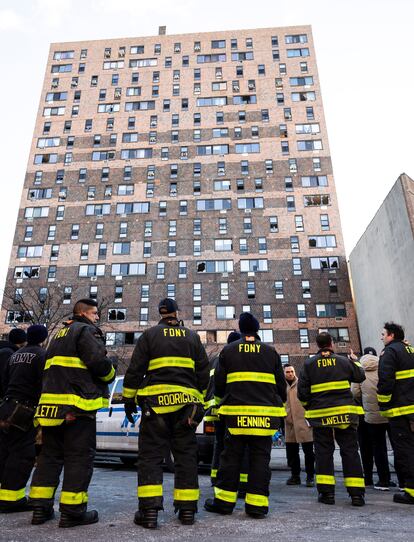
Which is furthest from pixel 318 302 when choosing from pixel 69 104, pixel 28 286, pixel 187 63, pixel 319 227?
pixel 69 104

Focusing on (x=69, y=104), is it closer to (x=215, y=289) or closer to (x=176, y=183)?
(x=176, y=183)

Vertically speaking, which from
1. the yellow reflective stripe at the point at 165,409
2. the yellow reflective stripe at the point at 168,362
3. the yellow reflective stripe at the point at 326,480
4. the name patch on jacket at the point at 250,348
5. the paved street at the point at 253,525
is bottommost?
the paved street at the point at 253,525

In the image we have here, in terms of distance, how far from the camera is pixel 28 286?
39.2m

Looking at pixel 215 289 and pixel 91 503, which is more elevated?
pixel 215 289

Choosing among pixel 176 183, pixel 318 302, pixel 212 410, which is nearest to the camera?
pixel 212 410

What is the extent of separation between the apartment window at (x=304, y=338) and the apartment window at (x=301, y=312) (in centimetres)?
88

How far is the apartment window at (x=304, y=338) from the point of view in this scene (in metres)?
36.2

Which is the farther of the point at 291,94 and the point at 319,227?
the point at 291,94

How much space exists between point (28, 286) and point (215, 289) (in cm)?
1689

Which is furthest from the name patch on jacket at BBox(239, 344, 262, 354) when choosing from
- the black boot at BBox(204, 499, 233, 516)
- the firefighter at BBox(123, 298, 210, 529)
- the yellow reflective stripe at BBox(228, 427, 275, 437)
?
the black boot at BBox(204, 499, 233, 516)

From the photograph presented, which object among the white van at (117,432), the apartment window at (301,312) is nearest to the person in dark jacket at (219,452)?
the white van at (117,432)

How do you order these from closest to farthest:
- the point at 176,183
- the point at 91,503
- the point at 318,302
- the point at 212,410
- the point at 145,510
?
1. the point at 145,510
2. the point at 91,503
3. the point at 212,410
4. the point at 318,302
5. the point at 176,183

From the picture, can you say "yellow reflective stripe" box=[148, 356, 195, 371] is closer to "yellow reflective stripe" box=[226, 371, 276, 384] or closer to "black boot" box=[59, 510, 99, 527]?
"yellow reflective stripe" box=[226, 371, 276, 384]

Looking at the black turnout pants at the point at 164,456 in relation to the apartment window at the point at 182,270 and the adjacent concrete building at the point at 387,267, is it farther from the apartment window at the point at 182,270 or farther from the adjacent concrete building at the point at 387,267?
the apartment window at the point at 182,270
